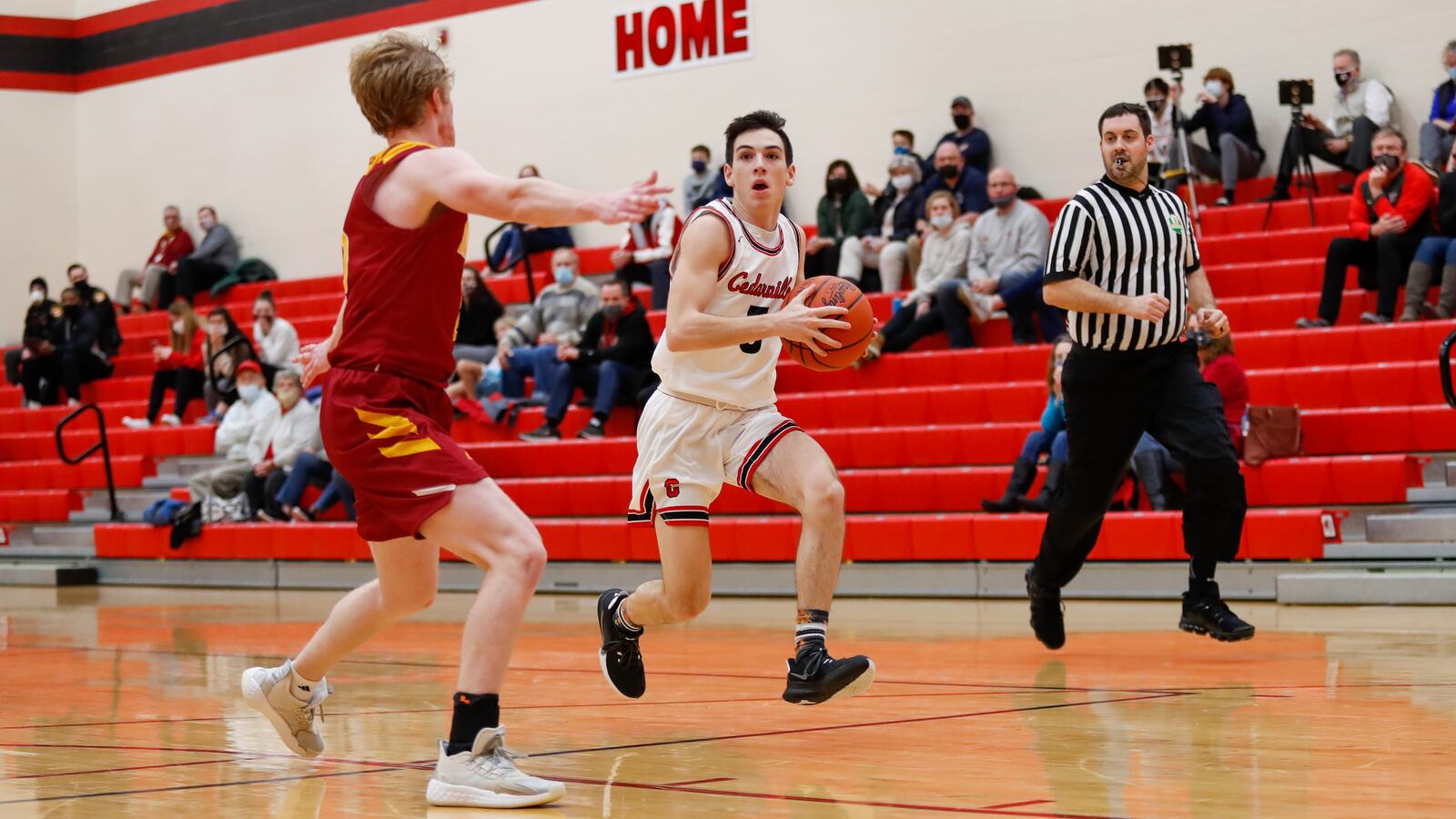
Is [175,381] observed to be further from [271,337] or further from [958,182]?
[958,182]

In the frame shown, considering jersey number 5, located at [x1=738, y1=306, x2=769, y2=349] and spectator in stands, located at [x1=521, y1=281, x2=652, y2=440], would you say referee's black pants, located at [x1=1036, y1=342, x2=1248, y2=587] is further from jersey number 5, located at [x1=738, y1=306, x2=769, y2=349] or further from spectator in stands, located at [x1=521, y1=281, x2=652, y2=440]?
spectator in stands, located at [x1=521, y1=281, x2=652, y2=440]

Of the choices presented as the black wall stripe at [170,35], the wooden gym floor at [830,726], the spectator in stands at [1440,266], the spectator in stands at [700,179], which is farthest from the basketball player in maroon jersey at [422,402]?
the black wall stripe at [170,35]

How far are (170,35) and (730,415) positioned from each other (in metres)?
19.2

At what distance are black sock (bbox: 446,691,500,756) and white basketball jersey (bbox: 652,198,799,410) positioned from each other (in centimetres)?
150

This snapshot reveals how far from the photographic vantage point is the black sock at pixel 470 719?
12.0ft

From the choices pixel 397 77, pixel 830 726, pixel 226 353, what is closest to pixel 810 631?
pixel 830 726

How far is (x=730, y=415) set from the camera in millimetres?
5023

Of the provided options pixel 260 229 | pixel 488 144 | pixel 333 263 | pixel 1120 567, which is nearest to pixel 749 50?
pixel 488 144

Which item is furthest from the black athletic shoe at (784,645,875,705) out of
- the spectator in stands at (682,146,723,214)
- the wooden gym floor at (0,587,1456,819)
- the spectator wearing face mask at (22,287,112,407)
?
the spectator wearing face mask at (22,287,112,407)

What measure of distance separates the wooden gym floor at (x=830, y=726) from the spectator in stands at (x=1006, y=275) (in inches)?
169

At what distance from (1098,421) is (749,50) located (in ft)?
38.0

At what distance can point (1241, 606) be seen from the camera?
30.0 ft

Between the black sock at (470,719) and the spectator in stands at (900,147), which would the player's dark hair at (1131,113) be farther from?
the spectator in stands at (900,147)

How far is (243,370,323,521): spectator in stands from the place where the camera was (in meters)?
13.8
